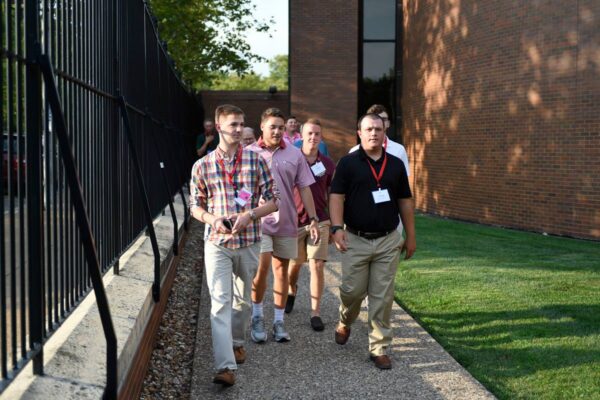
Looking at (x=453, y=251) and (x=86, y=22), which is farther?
(x=453, y=251)

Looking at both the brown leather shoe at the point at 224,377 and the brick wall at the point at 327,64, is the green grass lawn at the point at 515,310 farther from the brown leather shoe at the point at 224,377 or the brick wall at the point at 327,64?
the brick wall at the point at 327,64

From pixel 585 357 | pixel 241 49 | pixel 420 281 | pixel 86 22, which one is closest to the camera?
pixel 86 22

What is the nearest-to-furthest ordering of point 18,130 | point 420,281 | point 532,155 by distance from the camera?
1. point 18,130
2. point 420,281
3. point 532,155

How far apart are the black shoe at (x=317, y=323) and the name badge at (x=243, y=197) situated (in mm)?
1909

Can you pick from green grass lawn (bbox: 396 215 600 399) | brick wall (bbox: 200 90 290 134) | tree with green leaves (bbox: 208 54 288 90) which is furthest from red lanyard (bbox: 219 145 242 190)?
tree with green leaves (bbox: 208 54 288 90)

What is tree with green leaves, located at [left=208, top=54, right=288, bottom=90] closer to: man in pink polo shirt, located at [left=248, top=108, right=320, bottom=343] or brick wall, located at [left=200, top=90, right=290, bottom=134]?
brick wall, located at [left=200, top=90, right=290, bottom=134]

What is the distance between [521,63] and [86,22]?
12.2 metres

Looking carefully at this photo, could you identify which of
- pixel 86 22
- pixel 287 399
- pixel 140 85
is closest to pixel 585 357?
pixel 287 399

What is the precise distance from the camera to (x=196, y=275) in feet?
31.6

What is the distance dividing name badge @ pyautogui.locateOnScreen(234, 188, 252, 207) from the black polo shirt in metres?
0.86

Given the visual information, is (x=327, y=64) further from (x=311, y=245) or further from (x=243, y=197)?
(x=243, y=197)

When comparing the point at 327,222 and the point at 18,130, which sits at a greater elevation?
the point at 18,130

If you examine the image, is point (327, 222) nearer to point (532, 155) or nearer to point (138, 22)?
point (138, 22)

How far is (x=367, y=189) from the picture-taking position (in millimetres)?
5715
